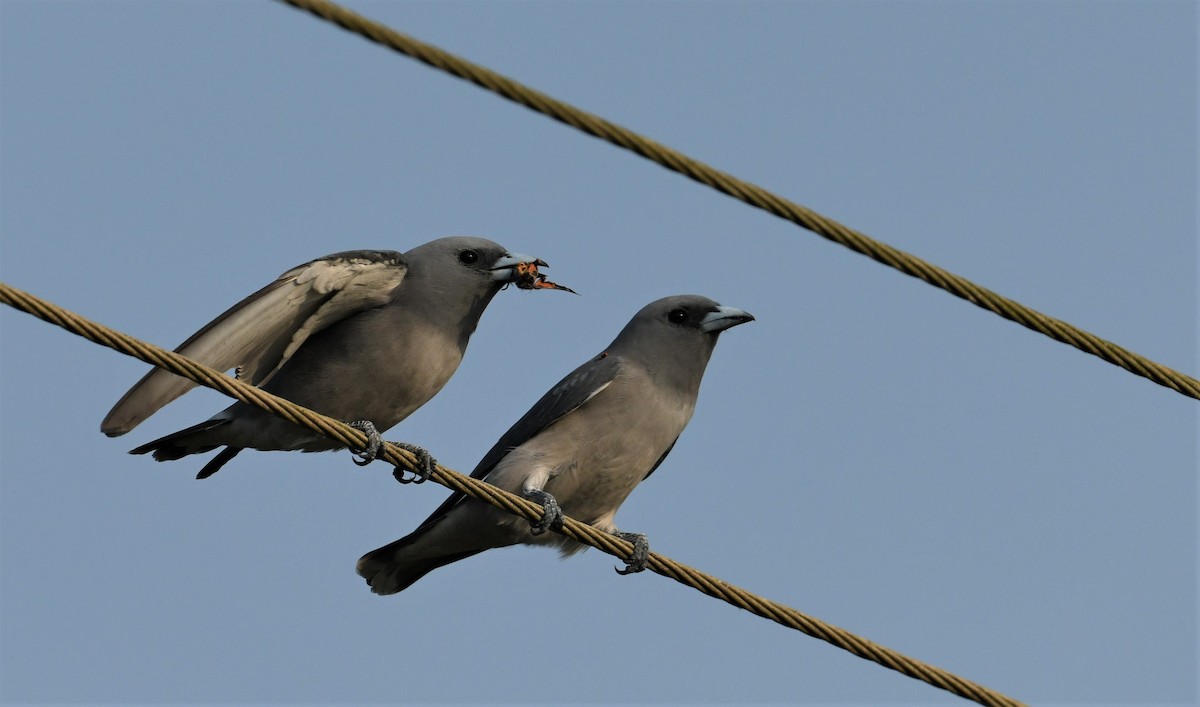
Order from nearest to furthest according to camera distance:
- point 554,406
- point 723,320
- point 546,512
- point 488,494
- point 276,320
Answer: point 488,494
point 546,512
point 276,320
point 554,406
point 723,320

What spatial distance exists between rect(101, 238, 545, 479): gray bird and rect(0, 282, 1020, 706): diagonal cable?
2.14 m

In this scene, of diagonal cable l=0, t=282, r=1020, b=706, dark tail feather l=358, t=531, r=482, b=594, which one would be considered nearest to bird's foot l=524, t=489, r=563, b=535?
diagonal cable l=0, t=282, r=1020, b=706

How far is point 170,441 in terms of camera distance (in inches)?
450

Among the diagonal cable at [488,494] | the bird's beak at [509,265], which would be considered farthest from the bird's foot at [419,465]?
the bird's beak at [509,265]

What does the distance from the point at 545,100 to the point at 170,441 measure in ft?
21.0

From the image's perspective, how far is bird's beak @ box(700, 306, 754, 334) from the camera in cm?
1179

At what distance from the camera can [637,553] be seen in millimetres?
9758

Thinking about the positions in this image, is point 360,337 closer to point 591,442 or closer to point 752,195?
point 591,442

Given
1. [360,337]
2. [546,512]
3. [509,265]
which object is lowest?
[546,512]

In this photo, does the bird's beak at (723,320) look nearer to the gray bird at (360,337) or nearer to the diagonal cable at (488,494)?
the gray bird at (360,337)

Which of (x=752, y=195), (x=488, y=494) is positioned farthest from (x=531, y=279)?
(x=752, y=195)

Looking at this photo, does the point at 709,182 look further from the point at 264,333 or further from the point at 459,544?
the point at 459,544

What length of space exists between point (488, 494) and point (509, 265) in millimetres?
3500

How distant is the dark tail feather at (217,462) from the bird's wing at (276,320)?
47.1 inches
